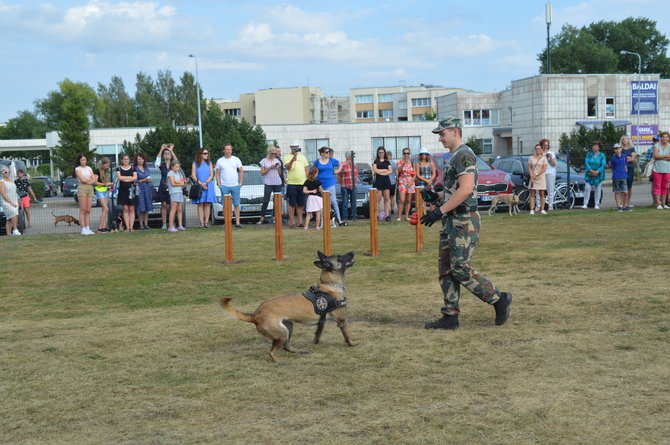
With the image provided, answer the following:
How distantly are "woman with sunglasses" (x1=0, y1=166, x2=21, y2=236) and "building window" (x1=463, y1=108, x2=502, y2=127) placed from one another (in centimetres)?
5349

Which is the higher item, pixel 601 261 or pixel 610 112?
pixel 610 112

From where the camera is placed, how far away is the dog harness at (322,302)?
20.2 ft

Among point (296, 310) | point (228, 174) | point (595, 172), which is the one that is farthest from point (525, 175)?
point (296, 310)

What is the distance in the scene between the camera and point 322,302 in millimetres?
6195

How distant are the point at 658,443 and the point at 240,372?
126 inches

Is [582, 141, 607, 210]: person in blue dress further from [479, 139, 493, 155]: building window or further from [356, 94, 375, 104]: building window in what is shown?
[356, 94, 375, 104]: building window

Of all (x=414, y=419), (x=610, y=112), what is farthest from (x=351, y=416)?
(x=610, y=112)

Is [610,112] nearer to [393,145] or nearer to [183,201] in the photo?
[393,145]

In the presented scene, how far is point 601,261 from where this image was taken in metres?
10.7

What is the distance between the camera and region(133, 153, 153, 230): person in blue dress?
17109mm

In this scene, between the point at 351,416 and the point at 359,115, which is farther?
the point at 359,115

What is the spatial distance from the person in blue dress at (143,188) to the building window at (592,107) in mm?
49514

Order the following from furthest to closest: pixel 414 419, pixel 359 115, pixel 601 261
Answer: pixel 359 115, pixel 601 261, pixel 414 419

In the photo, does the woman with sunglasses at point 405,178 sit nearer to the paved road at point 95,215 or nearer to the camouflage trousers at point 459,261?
the paved road at point 95,215
